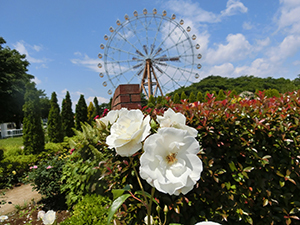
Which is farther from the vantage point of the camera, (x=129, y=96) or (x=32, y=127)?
(x=32, y=127)

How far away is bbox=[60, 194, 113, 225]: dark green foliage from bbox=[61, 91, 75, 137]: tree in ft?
29.1

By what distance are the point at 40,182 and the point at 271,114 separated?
3.77 meters

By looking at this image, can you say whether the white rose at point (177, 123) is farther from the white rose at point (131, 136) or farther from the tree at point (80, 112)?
the tree at point (80, 112)

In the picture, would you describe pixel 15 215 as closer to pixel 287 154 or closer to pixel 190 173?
pixel 190 173

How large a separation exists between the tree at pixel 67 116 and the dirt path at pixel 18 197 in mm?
5414

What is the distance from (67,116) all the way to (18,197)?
662cm

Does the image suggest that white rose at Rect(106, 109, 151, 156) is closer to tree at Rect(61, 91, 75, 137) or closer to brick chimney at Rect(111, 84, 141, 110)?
brick chimney at Rect(111, 84, 141, 110)

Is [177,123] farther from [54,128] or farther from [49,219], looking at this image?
[54,128]

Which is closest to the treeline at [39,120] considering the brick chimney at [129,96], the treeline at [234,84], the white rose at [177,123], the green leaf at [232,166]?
the brick chimney at [129,96]

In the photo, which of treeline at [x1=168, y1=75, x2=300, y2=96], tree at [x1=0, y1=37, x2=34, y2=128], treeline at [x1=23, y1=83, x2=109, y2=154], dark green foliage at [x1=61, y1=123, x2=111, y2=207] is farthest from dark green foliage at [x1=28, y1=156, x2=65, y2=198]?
treeline at [x1=168, y1=75, x2=300, y2=96]

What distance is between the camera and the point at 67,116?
10.1 metres

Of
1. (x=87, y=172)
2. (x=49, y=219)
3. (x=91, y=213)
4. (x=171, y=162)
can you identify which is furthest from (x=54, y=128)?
(x=171, y=162)

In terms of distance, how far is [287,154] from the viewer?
1750 millimetres

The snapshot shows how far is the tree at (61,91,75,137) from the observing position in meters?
9.97
